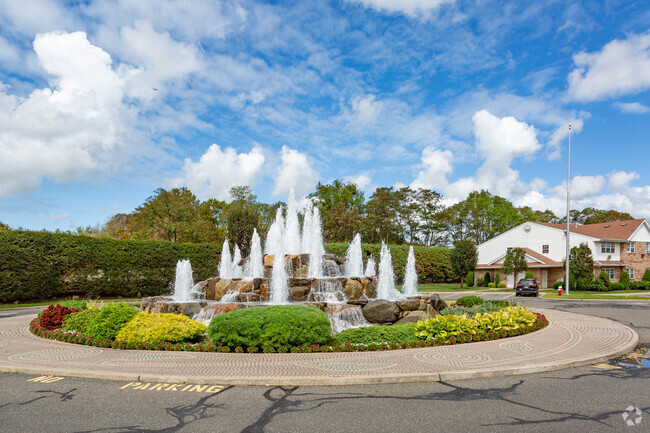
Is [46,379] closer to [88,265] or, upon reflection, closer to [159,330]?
[159,330]

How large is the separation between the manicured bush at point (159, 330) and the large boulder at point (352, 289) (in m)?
6.92

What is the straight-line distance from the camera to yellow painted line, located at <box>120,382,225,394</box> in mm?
6773

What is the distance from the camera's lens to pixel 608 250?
44.2 m

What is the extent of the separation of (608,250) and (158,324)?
49.0m

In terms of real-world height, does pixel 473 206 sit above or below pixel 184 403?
above

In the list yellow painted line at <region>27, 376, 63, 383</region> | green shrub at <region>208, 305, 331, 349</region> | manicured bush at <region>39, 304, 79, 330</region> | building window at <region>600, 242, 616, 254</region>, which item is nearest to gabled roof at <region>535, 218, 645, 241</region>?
building window at <region>600, 242, 616, 254</region>

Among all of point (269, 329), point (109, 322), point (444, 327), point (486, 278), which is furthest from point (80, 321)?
point (486, 278)

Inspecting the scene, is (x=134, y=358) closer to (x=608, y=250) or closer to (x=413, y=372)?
(x=413, y=372)

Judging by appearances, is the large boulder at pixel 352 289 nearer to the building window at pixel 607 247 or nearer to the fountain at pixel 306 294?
the fountain at pixel 306 294

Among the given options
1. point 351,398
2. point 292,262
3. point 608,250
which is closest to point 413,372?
point 351,398

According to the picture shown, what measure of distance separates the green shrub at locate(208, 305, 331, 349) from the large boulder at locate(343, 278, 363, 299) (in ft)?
21.1

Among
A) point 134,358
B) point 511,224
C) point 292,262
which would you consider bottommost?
point 134,358

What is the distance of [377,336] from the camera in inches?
412

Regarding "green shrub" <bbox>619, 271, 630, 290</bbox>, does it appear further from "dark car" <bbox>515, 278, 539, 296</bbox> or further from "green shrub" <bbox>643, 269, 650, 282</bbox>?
"dark car" <bbox>515, 278, 539, 296</bbox>
